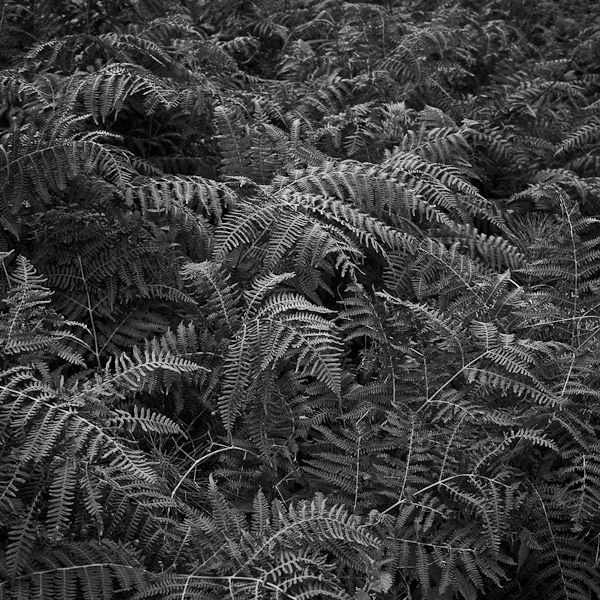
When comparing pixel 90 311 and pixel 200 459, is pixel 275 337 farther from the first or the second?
pixel 90 311

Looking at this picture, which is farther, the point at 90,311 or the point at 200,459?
the point at 90,311

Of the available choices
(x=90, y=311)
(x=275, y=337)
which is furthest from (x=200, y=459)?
(x=90, y=311)

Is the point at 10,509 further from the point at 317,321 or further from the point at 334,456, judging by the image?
the point at 317,321

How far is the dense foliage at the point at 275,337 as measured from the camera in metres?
2.15

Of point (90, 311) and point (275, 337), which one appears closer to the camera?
point (275, 337)

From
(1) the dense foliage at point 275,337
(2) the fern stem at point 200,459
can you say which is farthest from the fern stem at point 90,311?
(2) the fern stem at point 200,459

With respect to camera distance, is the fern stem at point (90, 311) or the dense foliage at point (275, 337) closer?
the dense foliage at point (275, 337)

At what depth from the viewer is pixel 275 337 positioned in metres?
2.59

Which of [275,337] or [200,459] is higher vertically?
[275,337]

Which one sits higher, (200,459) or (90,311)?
(90,311)

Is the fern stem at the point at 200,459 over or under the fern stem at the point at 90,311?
under

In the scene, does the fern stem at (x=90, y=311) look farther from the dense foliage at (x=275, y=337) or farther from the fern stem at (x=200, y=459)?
the fern stem at (x=200, y=459)

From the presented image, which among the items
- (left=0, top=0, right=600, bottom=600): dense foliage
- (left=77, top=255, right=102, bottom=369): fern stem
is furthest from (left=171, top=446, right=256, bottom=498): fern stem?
(left=77, top=255, right=102, bottom=369): fern stem

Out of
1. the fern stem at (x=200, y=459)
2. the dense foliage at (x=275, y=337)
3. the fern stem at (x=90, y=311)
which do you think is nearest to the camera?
the dense foliage at (x=275, y=337)
